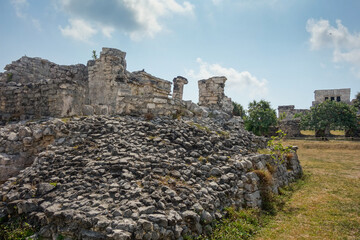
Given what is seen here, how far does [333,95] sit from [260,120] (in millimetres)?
27213

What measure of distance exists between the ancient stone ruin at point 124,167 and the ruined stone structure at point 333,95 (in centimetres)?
4188

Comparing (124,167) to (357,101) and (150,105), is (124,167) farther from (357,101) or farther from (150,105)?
(357,101)

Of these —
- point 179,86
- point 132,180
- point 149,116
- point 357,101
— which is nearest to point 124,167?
point 132,180

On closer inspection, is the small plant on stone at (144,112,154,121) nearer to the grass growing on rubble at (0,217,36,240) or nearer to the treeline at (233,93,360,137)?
the grass growing on rubble at (0,217,36,240)

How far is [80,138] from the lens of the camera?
5.23 m

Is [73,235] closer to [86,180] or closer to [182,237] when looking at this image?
[86,180]

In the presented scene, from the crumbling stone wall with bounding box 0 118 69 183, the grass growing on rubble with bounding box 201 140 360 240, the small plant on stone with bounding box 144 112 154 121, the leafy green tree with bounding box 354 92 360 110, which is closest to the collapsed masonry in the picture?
the small plant on stone with bounding box 144 112 154 121

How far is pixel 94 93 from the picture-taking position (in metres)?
11.6

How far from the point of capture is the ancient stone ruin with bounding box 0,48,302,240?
10.6ft

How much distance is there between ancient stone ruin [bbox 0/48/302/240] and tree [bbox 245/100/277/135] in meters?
16.9

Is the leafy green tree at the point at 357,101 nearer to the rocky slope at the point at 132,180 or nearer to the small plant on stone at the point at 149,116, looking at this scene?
the rocky slope at the point at 132,180

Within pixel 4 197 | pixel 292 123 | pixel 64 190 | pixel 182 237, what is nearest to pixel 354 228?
pixel 182 237

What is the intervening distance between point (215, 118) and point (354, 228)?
4.96m

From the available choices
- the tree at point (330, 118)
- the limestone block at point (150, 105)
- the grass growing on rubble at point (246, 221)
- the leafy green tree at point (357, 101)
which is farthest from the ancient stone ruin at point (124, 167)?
the leafy green tree at point (357, 101)
